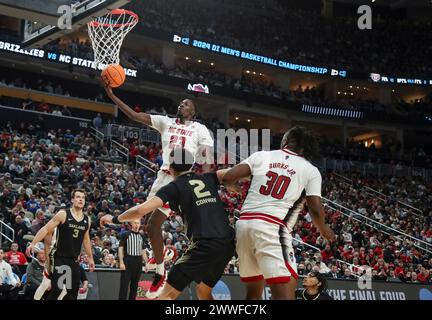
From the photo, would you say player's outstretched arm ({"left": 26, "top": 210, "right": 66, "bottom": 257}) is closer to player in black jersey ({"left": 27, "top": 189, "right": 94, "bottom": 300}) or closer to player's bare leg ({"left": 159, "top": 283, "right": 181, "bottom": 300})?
player in black jersey ({"left": 27, "top": 189, "right": 94, "bottom": 300})

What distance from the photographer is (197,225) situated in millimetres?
6293

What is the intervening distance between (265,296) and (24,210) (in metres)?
7.30

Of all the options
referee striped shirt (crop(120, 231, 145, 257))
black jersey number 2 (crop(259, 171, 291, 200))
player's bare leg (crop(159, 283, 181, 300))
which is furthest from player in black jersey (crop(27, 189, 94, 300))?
black jersey number 2 (crop(259, 171, 291, 200))

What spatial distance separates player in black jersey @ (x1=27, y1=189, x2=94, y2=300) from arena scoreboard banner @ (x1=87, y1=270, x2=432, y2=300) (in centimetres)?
286

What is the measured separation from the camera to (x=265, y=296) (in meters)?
13.7

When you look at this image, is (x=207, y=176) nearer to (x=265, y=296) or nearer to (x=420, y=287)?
(x=265, y=296)

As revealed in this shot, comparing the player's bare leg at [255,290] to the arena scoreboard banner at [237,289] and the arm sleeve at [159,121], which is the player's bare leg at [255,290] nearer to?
the arm sleeve at [159,121]

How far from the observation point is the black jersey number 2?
20.5ft

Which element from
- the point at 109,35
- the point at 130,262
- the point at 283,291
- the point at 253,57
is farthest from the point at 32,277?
the point at 253,57

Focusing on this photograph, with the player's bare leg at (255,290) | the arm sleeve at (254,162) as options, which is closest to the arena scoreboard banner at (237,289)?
the player's bare leg at (255,290)

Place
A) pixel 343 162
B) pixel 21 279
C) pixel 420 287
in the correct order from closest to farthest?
pixel 21 279 < pixel 420 287 < pixel 343 162

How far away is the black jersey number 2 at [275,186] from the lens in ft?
20.5

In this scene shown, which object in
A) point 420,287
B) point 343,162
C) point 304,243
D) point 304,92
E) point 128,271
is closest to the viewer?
point 128,271
